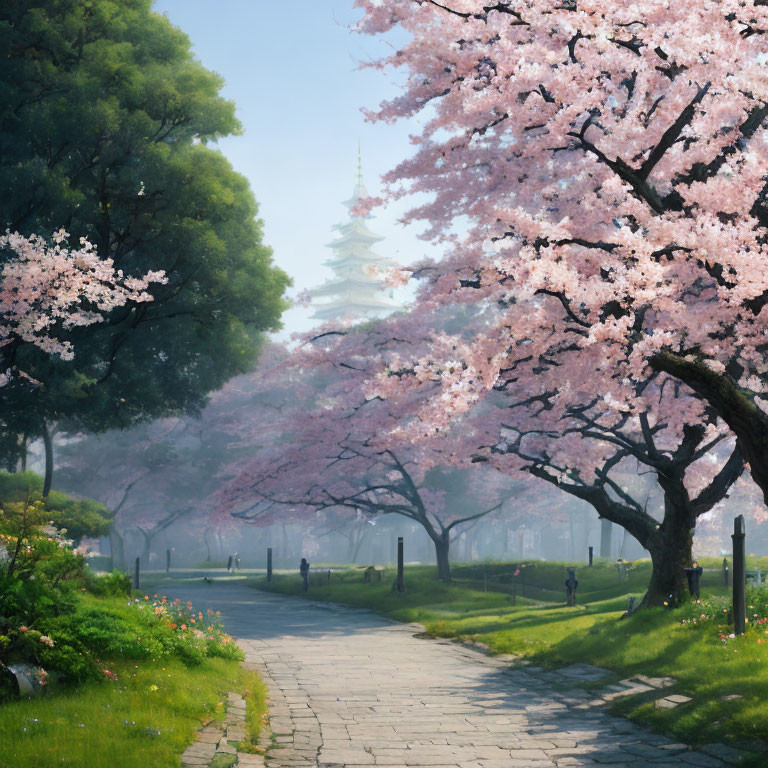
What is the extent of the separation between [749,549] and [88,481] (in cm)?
5009

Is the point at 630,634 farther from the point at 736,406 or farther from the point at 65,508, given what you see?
the point at 65,508

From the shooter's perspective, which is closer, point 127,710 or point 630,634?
point 127,710

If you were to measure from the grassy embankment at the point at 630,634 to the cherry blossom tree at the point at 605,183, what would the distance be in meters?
2.67

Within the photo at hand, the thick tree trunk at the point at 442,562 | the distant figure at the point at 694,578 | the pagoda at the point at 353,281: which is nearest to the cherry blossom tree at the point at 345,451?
the thick tree trunk at the point at 442,562

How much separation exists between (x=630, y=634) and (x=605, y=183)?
27.0 feet

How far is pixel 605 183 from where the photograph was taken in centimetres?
Answer: 1334

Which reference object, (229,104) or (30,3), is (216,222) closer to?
(229,104)

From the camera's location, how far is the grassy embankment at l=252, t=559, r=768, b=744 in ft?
33.9

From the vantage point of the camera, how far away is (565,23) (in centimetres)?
1139

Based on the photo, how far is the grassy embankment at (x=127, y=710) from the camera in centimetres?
734

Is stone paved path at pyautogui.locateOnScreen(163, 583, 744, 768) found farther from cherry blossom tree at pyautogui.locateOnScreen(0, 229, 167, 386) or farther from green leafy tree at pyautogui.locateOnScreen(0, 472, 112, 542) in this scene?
green leafy tree at pyautogui.locateOnScreen(0, 472, 112, 542)

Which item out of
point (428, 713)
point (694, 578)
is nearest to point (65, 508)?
point (694, 578)

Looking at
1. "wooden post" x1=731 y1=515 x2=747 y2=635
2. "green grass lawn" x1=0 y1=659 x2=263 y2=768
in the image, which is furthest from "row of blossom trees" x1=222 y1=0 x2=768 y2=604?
"green grass lawn" x1=0 y1=659 x2=263 y2=768

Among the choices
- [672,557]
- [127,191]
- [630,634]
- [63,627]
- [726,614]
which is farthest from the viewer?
[127,191]
